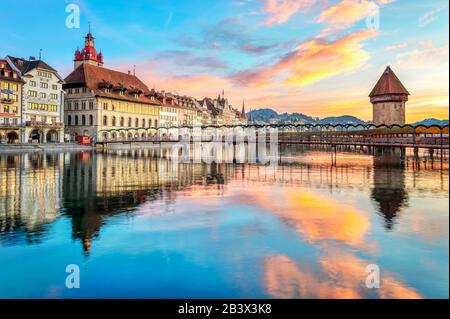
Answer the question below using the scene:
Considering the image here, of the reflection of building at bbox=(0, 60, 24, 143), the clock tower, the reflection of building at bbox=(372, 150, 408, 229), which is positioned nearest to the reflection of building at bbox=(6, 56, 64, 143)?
the reflection of building at bbox=(0, 60, 24, 143)

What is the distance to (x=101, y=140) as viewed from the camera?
320 feet

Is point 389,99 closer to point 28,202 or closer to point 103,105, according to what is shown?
point 103,105

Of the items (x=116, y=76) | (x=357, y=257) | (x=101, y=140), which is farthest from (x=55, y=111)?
(x=357, y=257)

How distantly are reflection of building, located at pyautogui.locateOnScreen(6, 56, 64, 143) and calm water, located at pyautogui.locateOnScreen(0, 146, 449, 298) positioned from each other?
193ft

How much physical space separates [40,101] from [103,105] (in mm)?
17732

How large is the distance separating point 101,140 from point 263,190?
75.3 metres

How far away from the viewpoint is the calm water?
11.8m

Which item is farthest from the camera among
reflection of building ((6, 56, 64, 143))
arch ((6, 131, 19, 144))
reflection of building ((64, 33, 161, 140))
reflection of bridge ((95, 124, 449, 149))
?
reflection of building ((64, 33, 161, 140))

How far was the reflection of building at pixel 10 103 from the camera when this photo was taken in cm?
7612

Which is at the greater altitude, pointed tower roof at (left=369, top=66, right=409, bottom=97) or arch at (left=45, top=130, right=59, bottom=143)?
pointed tower roof at (left=369, top=66, right=409, bottom=97)

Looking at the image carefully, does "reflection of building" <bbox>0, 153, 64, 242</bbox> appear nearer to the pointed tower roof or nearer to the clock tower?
the pointed tower roof

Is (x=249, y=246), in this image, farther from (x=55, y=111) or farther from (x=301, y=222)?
(x=55, y=111)

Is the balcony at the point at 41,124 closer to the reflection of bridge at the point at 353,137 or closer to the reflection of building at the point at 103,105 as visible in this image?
the reflection of bridge at the point at 353,137

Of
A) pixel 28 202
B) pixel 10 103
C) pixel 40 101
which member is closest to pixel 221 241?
pixel 28 202
